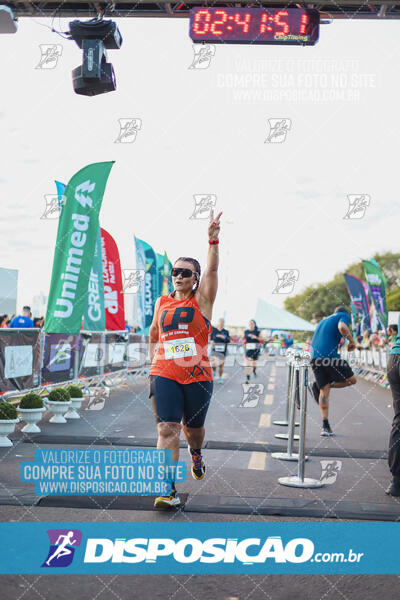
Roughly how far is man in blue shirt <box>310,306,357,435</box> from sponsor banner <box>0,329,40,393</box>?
4175 mm

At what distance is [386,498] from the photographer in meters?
5.47

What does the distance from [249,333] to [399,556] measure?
14.5 meters

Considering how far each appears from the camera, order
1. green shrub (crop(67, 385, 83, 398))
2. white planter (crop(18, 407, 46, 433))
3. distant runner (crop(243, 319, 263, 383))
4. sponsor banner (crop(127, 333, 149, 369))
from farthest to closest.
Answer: distant runner (crop(243, 319, 263, 383)) → sponsor banner (crop(127, 333, 149, 369)) → green shrub (crop(67, 385, 83, 398)) → white planter (crop(18, 407, 46, 433))

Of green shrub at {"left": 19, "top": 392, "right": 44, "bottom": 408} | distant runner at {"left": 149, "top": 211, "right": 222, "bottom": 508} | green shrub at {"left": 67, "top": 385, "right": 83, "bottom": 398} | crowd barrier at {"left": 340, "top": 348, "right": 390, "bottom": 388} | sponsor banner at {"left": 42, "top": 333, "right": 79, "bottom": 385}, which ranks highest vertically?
distant runner at {"left": 149, "top": 211, "right": 222, "bottom": 508}

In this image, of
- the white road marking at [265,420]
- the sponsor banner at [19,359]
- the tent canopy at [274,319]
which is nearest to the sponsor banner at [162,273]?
the white road marking at [265,420]

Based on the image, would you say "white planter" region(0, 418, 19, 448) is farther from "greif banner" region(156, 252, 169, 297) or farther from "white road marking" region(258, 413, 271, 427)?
"greif banner" region(156, 252, 169, 297)

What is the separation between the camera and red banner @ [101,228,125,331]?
52.1 ft

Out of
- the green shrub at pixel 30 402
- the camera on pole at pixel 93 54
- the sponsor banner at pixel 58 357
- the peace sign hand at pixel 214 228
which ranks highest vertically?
the camera on pole at pixel 93 54

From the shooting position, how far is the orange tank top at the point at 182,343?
498 centimetres

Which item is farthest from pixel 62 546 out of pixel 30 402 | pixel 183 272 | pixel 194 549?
pixel 30 402

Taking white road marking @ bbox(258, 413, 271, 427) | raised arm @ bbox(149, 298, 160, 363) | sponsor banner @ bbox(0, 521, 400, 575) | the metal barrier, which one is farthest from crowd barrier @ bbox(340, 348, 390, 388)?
sponsor banner @ bbox(0, 521, 400, 575)

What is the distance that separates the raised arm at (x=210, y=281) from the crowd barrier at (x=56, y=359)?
14.9 feet

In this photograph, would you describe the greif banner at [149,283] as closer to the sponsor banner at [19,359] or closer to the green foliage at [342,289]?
the sponsor banner at [19,359]

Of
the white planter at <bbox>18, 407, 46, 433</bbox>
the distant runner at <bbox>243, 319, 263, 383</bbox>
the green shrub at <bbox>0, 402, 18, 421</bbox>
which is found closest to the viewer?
the green shrub at <bbox>0, 402, 18, 421</bbox>
